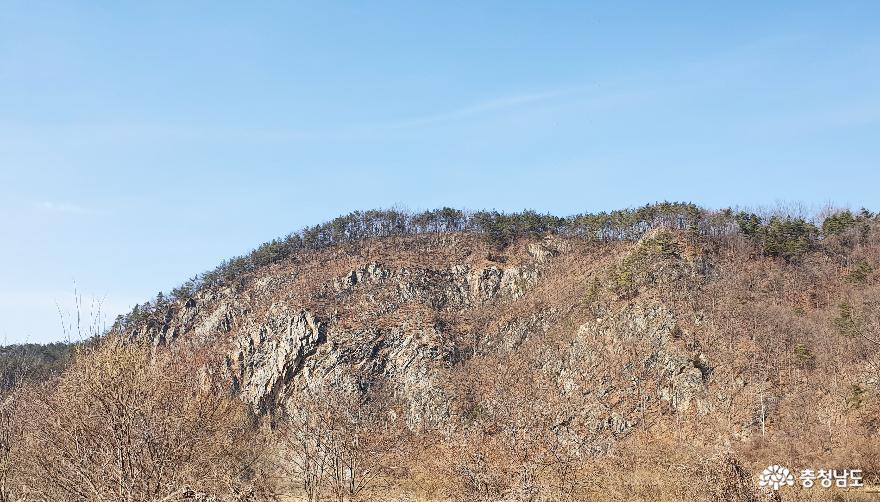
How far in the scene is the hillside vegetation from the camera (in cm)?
1812

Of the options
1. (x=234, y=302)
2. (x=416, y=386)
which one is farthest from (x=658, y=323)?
(x=234, y=302)

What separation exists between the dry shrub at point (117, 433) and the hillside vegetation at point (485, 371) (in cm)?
9

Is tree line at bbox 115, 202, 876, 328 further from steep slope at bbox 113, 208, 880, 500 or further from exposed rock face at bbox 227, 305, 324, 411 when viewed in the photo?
exposed rock face at bbox 227, 305, 324, 411

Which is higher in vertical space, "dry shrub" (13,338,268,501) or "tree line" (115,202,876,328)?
"tree line" (115,202,876,328)

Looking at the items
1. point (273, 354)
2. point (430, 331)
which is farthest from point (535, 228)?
point (273, 354)

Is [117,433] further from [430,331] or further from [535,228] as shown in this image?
[535,228]

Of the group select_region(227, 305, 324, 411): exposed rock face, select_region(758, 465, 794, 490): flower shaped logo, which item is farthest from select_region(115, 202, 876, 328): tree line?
select_region(758, 465, 794, 490): flower shaped logo

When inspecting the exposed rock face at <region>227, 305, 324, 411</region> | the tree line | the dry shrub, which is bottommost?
the dry shrub

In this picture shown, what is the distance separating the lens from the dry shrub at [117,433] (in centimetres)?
1495

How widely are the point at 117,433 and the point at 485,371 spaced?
5618 centimetres

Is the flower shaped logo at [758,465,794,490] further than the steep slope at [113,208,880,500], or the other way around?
the steep slope at [113,208,880,500]

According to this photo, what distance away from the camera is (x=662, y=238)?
76.6 meters

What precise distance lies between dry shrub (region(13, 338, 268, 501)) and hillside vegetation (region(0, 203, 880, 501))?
3.4 inches

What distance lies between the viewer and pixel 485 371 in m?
69.2
